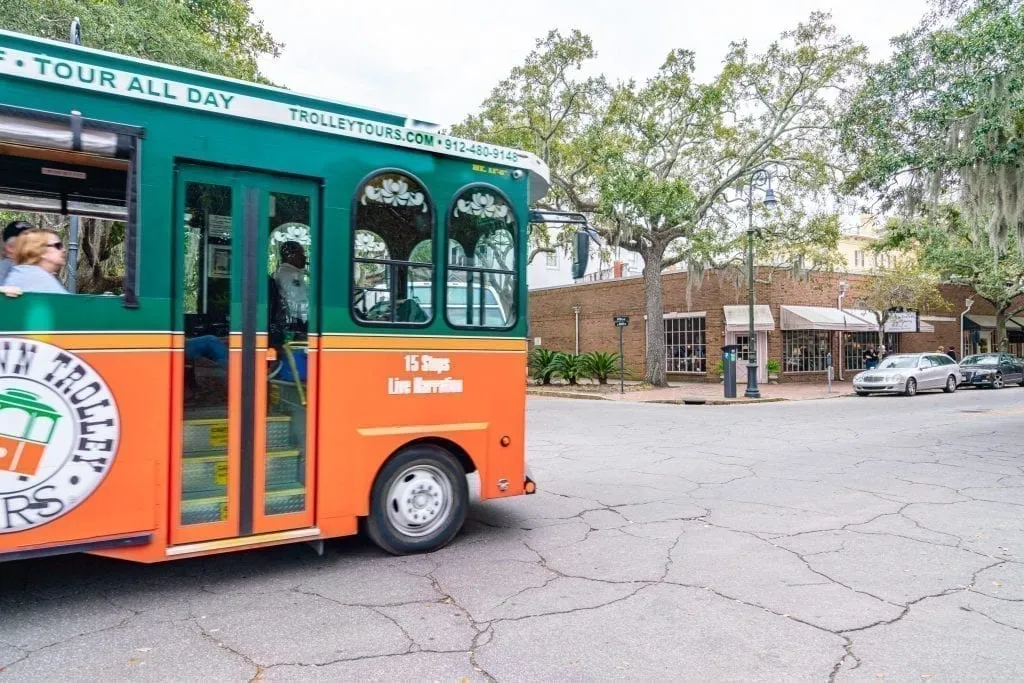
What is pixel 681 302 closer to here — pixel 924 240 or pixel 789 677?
pixel 924 240

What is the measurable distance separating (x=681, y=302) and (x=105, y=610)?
30.2 metres

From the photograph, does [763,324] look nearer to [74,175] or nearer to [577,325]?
[577,325]

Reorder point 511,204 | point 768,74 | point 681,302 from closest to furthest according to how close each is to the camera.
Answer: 1. point 511,204
2. point 768,74
3. point 681,302

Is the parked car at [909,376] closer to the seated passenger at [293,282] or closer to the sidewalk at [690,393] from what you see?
the sidewalk at [690,393]

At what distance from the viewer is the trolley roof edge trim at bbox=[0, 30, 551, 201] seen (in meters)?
3.84

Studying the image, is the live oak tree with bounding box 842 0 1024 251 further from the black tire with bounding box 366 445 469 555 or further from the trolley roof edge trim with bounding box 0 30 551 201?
the black tire with bounding box 366 445 469 555

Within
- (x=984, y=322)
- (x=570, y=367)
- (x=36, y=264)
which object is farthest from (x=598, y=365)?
(x=984, y=322)

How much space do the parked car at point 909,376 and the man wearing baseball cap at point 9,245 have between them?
2572cm

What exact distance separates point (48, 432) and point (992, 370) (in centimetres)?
3453

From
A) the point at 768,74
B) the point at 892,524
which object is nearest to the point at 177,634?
the point at 892,524

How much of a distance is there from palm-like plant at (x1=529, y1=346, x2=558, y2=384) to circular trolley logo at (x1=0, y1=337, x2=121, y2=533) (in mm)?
23907

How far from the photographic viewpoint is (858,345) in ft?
110

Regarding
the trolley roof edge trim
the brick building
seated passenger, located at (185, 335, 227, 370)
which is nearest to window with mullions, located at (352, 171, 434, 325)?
the trolley roof edge trim

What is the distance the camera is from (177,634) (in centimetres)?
379
